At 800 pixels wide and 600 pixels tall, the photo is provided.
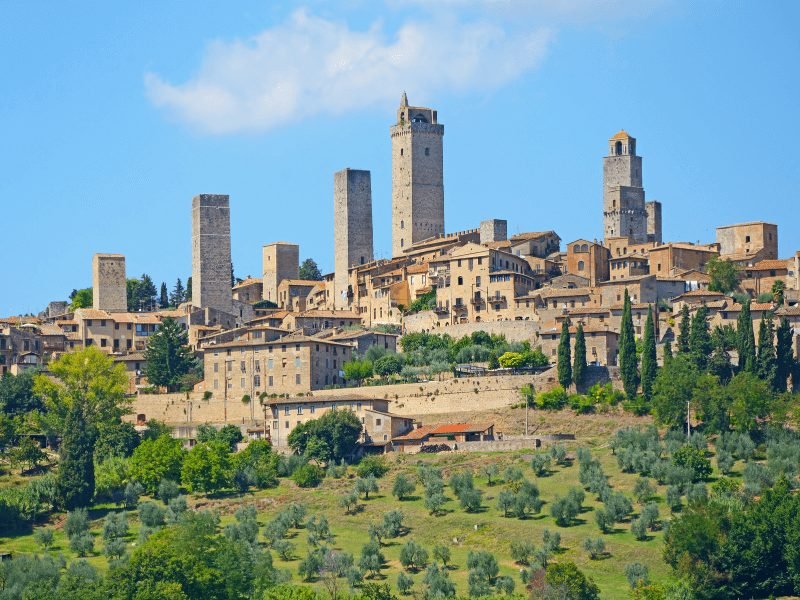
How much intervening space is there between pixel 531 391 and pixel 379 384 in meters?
7.86


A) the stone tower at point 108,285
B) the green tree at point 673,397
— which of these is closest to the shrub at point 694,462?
the green tree at point 673,397

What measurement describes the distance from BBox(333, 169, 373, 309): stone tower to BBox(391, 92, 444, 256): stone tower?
6.09 feet

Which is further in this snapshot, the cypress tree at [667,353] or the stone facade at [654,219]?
the stone facade at [654,219]

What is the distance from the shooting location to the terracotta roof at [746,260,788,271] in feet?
314

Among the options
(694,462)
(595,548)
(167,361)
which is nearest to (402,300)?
(167,361)

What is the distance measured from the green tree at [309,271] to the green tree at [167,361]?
112 feet

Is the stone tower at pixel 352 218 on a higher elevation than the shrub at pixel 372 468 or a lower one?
higher

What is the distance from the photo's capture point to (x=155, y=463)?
256ft

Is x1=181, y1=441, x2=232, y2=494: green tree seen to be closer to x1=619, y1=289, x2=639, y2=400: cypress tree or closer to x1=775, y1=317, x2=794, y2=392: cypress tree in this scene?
x1=619, y1=289, x2=639, y2=400: cypress tree

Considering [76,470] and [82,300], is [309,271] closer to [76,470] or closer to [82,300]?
[82,300]

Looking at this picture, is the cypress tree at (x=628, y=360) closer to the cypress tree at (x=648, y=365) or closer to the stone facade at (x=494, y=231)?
the cypress tree at (x=648, y=365)

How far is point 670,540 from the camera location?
6400 centimetres

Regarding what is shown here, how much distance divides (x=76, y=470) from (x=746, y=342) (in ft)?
86.6

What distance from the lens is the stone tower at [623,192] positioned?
11800cm
